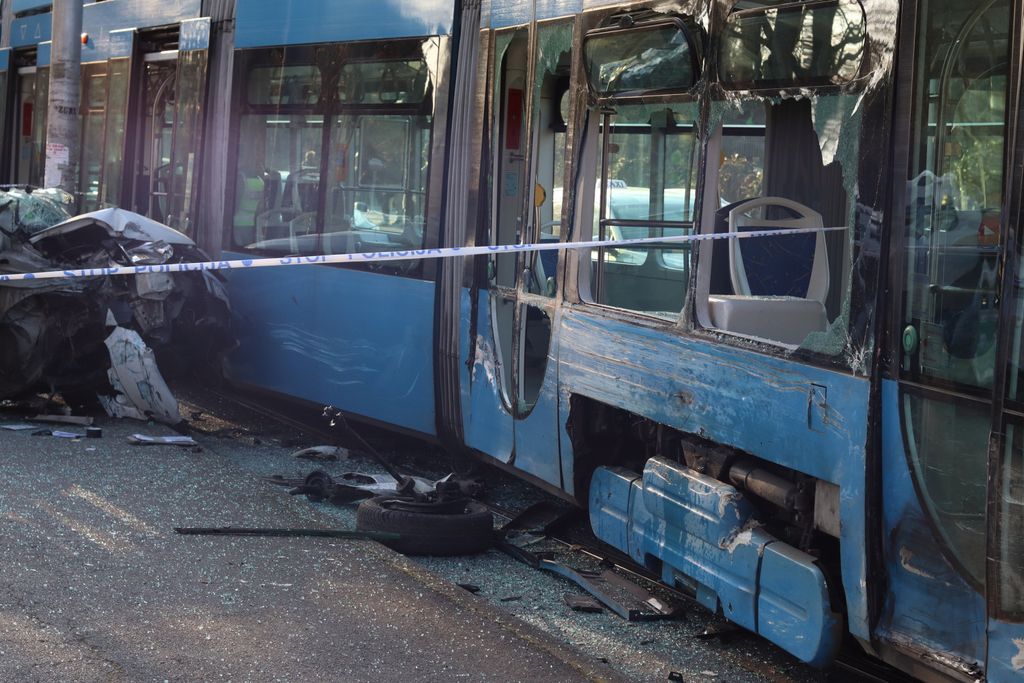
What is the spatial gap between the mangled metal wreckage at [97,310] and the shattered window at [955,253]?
6206mm

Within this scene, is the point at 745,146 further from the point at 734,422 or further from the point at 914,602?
the point at 914,602

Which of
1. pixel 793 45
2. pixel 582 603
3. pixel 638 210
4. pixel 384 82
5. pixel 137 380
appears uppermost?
pixel 384 82

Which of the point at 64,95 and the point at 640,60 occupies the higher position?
the point at 64,95

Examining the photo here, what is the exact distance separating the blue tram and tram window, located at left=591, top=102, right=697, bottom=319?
0.02 m

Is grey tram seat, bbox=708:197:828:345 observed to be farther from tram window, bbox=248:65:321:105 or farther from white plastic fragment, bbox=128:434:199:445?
white plastic fragment, bbox=128:434:199:445

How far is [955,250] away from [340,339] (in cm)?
538

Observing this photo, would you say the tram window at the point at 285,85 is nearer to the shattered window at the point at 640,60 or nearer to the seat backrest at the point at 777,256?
the shattered window at the point at 640,60

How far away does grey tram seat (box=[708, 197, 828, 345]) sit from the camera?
551cm

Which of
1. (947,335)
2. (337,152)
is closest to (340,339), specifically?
(337,152)

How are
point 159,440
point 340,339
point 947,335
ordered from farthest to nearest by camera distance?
point 340,339
point 159,440
point 947,335

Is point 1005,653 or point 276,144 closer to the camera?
point 1005,653

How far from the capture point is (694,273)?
18.7 feet

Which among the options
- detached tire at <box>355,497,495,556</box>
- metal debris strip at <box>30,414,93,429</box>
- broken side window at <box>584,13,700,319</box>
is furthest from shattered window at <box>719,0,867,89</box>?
metal debris strip at <box>30,414,93,429</box>

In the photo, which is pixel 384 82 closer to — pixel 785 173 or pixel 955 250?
pixel 785 173
